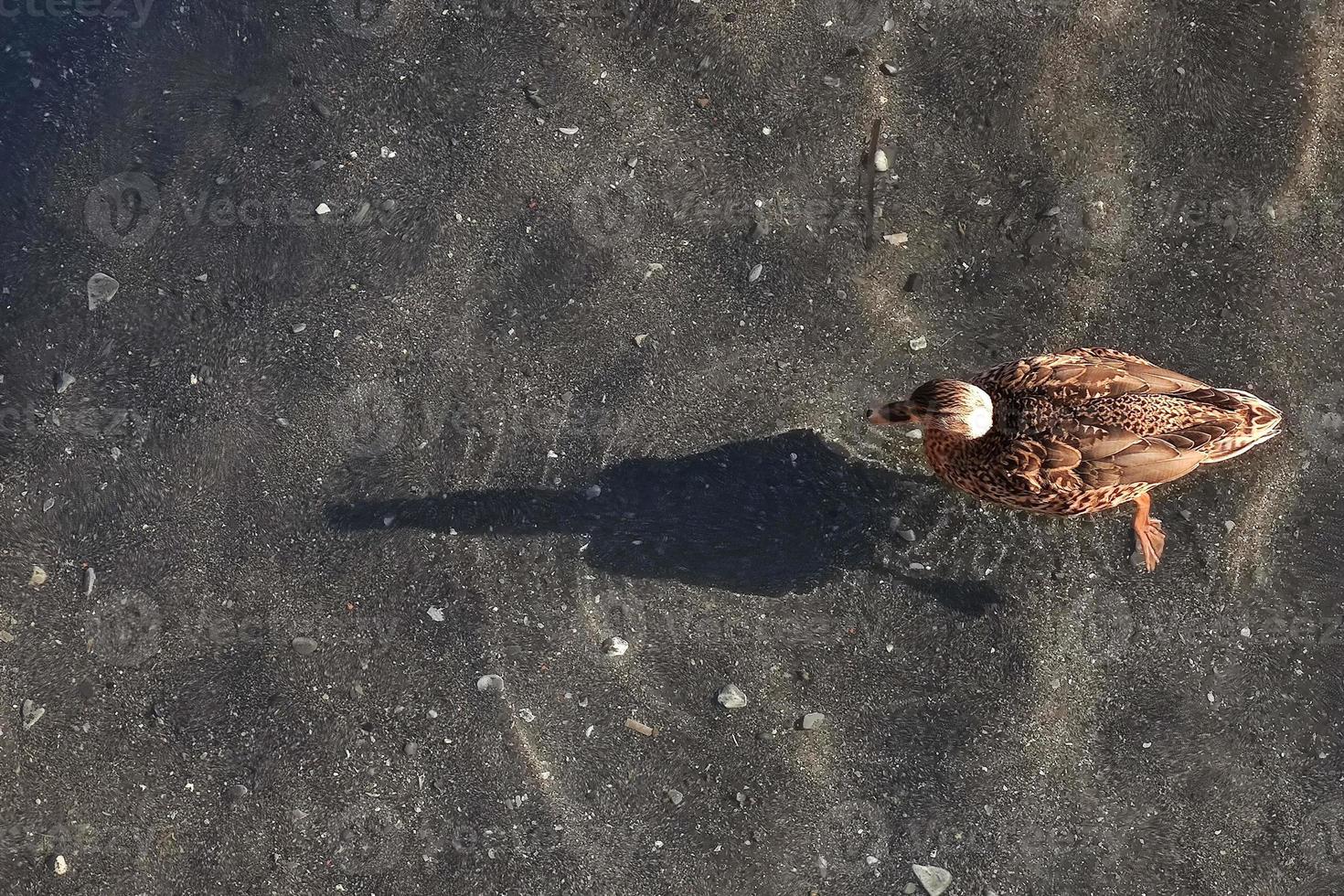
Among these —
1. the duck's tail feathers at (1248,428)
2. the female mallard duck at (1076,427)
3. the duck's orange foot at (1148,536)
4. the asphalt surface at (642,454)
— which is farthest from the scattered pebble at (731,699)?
the duck's tail feathers at (1248,428)

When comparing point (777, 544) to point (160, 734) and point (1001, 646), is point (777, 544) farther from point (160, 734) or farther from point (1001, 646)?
point (160, 734)

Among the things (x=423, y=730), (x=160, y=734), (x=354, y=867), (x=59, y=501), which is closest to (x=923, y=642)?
(x=423, y=730)

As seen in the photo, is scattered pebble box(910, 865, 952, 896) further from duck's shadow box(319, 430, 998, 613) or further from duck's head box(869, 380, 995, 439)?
duck's head box(869, 380, 995, 439)

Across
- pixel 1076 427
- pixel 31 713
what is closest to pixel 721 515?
pixel 1076 427

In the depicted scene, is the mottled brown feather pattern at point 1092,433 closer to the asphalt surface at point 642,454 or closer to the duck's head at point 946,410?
the duck's head at point 946,410

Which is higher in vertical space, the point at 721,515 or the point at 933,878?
the point at 721,515

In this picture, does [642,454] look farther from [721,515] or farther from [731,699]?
[731,699]
